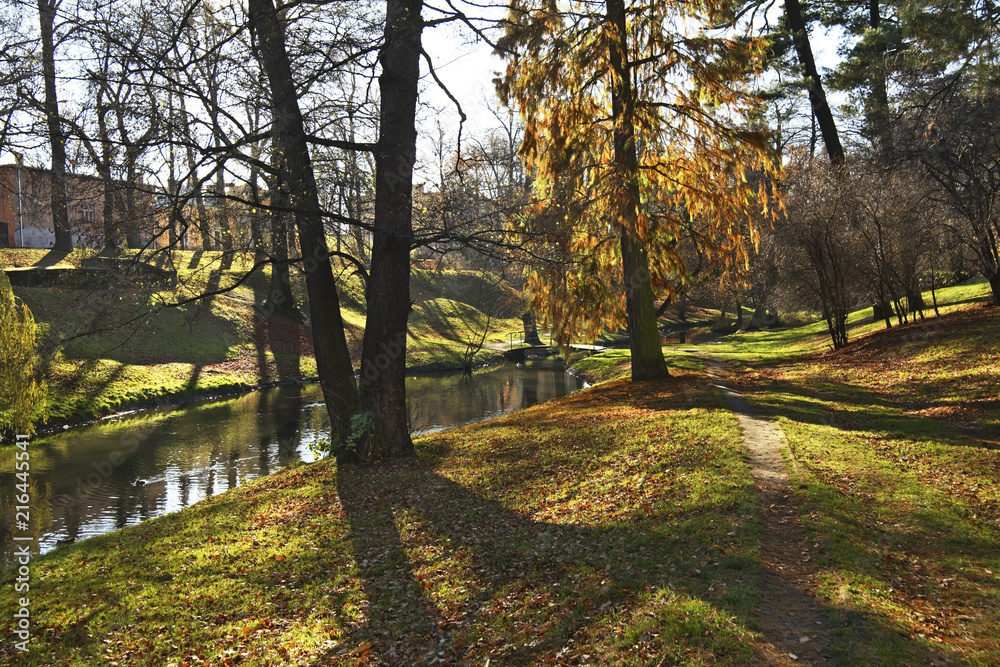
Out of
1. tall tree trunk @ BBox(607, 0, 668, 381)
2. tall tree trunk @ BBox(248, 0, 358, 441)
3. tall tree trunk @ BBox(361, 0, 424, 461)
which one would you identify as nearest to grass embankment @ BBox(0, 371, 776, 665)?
tall tree trunk @ BBox(361, 0, 424, 461)

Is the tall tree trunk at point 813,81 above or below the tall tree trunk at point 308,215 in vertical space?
above

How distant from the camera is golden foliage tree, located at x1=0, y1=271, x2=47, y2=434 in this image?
41.4ft

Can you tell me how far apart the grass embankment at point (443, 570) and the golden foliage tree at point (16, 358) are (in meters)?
5.82

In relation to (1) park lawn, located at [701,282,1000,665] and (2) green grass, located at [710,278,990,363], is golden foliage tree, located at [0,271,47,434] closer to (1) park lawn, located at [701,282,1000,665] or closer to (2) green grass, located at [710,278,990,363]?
(1) park lawn, located at [701,282,1000,665]

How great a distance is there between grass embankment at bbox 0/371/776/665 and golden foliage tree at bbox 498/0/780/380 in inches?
248

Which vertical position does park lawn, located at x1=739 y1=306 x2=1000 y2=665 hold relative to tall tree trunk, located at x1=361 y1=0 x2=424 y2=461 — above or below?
below

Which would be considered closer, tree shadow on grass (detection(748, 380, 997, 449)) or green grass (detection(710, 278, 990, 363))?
tree shadow on grass (detection(748, 380, 997, 449))

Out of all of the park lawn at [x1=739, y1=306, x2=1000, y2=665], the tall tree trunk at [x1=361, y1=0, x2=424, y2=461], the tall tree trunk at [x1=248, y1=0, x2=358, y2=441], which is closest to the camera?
the park lawn at [x1=739, y1=306, x2=1000, y2=665]

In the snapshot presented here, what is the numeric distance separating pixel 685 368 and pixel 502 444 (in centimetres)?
983

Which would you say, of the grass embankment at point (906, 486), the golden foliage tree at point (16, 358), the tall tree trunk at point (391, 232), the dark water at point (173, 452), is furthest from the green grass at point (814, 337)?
the golden foliage tree at point (16, 358)

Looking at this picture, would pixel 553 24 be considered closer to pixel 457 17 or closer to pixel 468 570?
pixel 457 17

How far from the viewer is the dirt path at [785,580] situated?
443 centimetres

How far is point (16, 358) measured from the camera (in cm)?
1275

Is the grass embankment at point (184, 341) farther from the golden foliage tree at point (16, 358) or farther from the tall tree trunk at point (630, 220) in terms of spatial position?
the tall tree trunk at point (630, 220)
